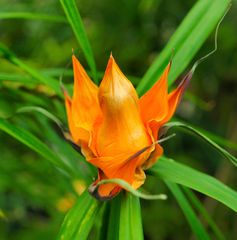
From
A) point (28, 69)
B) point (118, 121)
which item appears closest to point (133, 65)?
point (28, 69)

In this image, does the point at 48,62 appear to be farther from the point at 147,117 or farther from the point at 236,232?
the point at 147,117

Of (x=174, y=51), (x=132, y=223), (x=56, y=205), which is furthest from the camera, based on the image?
(x=56, y=205)

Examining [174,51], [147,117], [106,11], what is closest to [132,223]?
[147,117]

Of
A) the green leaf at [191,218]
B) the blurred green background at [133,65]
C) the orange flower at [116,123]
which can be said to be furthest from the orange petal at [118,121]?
the blurred green background at [133,65]

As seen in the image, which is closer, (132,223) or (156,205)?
(132,223)

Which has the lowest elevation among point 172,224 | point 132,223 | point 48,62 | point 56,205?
point 172,224

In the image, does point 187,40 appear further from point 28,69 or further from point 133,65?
point 133,65

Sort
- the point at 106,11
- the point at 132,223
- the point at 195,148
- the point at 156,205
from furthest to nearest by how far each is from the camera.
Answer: the point at 195,148
the point at 156,205
the point at 106,11
the point at 132,223
